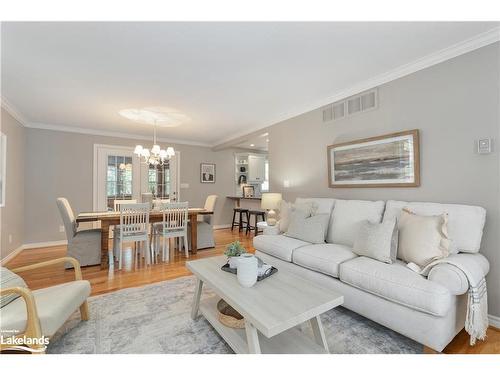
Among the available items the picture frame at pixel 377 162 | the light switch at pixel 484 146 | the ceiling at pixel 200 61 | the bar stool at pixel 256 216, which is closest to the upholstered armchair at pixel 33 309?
the ceiling at pixel 200 61

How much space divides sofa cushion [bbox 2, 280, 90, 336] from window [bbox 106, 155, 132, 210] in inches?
156

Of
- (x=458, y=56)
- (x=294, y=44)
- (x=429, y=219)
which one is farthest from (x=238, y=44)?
(x=429, y=219)

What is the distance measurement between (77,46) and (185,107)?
5.62 ft

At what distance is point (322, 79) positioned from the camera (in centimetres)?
282

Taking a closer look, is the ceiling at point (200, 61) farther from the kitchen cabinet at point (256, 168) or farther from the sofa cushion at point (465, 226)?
the kitchen cabinet at point (256, 168)

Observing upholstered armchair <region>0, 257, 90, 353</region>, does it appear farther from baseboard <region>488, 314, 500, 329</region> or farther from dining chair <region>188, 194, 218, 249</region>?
baseboard <region>488, 314, 500, 329</region>

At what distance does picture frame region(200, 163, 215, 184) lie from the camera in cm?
656

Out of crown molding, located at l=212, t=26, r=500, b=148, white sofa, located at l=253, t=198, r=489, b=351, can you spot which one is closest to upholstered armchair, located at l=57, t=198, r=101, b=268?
white sofa, located at l=253, t=198, r=489, b=351

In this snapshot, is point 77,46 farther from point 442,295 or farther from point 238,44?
point 442,295

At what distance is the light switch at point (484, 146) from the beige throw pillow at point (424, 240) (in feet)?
2.30

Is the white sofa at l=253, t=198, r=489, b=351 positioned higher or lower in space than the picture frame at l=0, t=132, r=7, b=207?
lower

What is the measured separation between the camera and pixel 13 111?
12.4ft

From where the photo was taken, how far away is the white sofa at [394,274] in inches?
60.0

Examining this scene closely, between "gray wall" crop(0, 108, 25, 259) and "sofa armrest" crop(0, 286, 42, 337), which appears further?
"gray wall" crop(0, 108, 25, 259)
